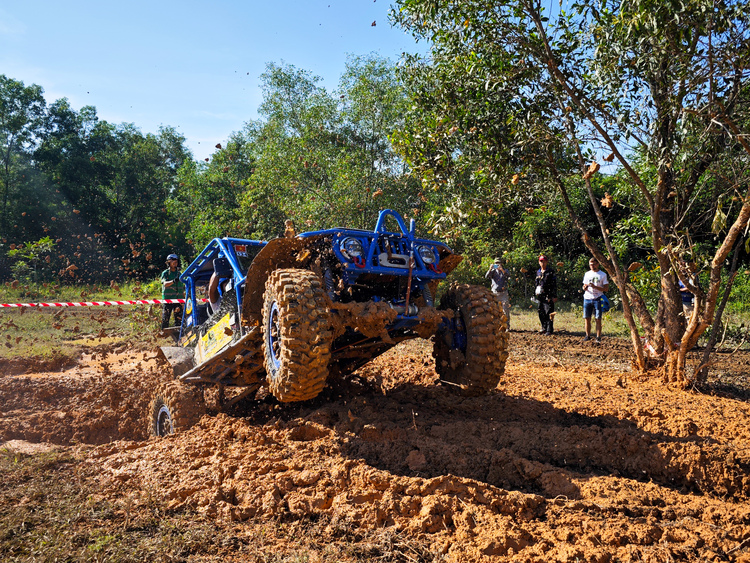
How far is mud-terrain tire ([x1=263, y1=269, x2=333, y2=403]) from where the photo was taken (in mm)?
4184

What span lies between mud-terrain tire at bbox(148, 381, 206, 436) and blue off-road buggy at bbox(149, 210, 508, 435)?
1 centimetres

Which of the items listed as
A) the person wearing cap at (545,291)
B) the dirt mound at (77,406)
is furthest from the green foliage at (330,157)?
the dirt mound at (77,406)

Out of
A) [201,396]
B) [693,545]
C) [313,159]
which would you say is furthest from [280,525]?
[313,159]

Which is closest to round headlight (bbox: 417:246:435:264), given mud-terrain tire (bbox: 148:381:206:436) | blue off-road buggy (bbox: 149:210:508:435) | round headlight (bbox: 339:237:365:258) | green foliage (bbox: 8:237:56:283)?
blue off-road buggy (bbox: 149:210:508:435)

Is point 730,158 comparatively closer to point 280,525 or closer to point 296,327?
point 296,327

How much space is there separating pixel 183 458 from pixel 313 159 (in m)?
16.7

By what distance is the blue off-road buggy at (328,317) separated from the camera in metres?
4.29

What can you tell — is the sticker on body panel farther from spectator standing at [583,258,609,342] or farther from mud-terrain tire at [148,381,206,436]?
spectator standing at [583,258,609,342]

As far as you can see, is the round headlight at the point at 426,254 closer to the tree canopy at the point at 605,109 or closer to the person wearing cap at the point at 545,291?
the tree canopy at the point at 605,109

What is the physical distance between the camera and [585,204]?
66.7 ft

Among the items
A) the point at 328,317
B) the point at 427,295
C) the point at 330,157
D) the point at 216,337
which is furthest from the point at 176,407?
the point at 330,157

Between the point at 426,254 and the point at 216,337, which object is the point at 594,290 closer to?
the point at 426,254

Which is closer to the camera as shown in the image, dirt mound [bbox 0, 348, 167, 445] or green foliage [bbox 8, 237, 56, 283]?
dirt mound [bbox 0, 348, 167, 445]

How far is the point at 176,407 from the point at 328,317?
7.58 ft
